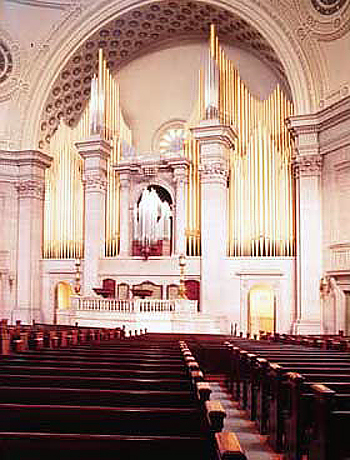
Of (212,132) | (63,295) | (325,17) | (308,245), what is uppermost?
(325,17)

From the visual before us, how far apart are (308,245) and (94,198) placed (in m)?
7.75

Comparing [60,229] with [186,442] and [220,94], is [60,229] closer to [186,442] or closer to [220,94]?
[220,94]

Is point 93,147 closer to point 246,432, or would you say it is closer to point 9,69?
point 9,69

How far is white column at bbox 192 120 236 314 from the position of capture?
20.6m

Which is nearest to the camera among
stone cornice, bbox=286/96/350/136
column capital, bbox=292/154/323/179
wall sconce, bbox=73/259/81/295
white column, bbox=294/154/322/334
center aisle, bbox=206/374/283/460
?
center aisle, bbox=206/374/283/460

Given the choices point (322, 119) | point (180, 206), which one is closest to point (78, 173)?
point (180, 206)

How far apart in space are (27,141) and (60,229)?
330cm

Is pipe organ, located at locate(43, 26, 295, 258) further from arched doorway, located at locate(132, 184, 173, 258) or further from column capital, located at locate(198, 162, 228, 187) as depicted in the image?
arched doorway, located at locate(132, 184, 173, 258)

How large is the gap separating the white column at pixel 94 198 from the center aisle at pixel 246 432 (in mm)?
13918

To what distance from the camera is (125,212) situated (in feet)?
74.4

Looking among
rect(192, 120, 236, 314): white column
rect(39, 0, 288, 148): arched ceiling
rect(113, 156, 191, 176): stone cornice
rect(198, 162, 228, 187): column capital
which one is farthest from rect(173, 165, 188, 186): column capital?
rect(39, 0, 288, 148): arched ceiling

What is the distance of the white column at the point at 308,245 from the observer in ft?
61.8

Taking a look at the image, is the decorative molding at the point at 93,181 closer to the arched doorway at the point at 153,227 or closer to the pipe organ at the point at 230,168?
the pipe organ at the point at 230,168

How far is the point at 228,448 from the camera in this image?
6.64 feet
